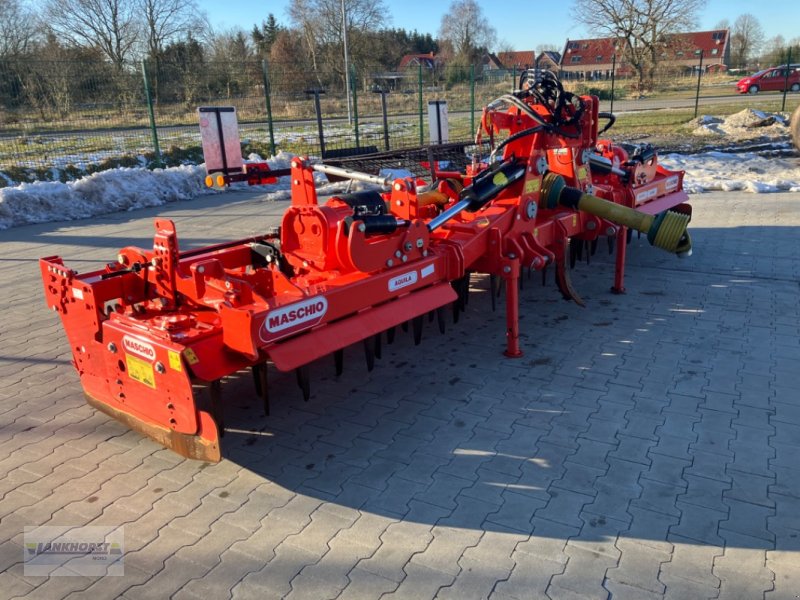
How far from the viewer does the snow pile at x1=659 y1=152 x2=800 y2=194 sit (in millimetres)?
11547

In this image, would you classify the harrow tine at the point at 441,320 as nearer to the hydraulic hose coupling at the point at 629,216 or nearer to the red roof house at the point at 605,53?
the hydraulic hose coupling at the point at 629,216

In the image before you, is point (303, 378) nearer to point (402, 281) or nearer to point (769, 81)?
point (402, 281)

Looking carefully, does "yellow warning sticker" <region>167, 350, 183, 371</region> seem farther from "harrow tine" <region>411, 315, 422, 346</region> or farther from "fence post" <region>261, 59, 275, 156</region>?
"fence post" <region>261, 59, 275, 156</region>

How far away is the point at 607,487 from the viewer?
3.28m

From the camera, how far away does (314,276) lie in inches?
161

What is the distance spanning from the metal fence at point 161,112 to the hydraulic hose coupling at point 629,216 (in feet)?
12.0

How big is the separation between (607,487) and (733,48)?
80056 millimetres

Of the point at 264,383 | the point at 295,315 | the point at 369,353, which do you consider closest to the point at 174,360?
the point at 295,315

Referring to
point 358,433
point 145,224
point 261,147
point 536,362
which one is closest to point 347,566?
point 358,433

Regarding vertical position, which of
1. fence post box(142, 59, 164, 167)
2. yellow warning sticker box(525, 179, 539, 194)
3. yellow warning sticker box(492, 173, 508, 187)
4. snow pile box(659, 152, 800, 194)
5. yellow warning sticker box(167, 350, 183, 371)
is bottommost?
snow pile box(659, 152, 800, 194)

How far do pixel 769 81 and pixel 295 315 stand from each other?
3393 centimetres

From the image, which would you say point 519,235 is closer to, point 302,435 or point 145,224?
point 302,435

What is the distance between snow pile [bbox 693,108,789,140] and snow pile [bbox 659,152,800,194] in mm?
3297

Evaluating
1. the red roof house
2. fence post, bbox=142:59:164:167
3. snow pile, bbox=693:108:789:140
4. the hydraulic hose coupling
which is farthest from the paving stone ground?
the red roof house
